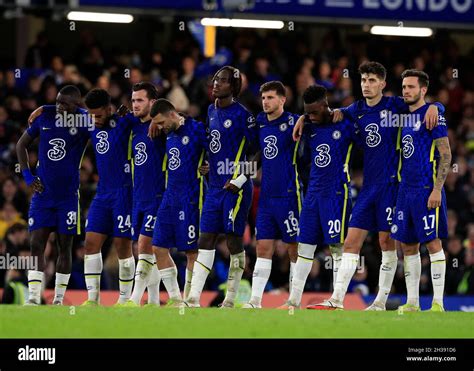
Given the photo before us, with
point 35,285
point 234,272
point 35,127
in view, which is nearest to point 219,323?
point 234,272

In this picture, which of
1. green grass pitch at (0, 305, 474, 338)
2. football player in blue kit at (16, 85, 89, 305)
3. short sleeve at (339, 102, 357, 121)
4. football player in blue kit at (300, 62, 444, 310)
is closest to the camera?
green grass pitch at (0, 305, 474, 338)

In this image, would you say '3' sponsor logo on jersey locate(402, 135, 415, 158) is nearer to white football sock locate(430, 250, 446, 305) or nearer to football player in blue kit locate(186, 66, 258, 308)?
white football sock locate(430, 250, 446, 305)

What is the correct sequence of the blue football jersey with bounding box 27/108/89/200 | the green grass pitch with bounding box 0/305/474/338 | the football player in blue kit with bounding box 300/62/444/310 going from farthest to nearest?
the blue football jersey with bounding box 27/108/89/200, the football player in blue kit with bounding box 300/62/444/310, the green grass pitch with bounding box 0/305/474/338

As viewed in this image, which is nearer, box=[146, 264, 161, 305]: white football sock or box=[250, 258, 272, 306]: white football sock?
box=[250, 258, 272, 306]: white football sock

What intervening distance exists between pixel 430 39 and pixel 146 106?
13.7m

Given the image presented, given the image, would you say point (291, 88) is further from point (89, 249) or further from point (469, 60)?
point (89, 249)

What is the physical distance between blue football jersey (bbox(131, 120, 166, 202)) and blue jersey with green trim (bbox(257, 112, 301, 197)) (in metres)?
1.25

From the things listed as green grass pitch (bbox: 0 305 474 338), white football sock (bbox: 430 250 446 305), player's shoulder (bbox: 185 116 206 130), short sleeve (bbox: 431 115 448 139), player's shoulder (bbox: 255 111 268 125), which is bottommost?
green grass pitch (bbox: 0 305 474 338)

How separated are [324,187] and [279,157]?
2.25 ft

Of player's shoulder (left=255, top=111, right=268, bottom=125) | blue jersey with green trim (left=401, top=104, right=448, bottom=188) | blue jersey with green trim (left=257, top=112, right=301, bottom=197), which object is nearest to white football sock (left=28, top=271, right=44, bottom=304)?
blue jersey with green trim (left=257, top=112, right=301, bottom=197)

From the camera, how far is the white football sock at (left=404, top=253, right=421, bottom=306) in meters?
15.0

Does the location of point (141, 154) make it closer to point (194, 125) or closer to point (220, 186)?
point (194, 125)

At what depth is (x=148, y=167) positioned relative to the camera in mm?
15703

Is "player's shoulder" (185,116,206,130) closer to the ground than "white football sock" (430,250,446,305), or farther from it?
farther from it
